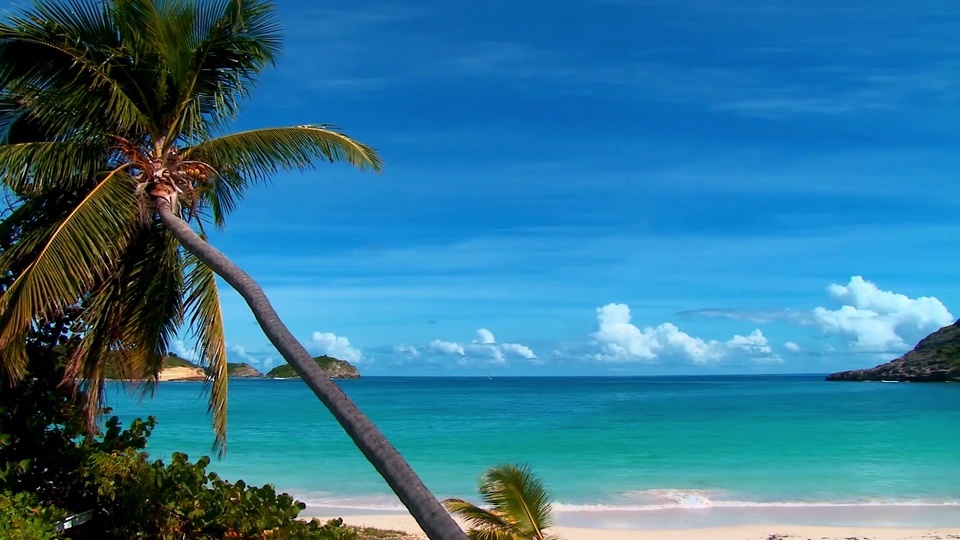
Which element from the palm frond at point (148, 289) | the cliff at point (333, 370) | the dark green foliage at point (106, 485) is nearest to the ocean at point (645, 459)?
the palm frond at point (148, 289)

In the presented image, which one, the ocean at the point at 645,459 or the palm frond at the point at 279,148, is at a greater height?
the palm frond at the point at 279,148

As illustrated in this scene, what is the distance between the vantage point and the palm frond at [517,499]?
7.41 meters

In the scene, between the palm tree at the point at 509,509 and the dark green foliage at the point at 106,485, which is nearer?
the dark green foliage at the point at 106,485

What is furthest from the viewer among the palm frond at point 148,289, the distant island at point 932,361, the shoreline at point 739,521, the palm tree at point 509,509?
the distant island at point 932,361

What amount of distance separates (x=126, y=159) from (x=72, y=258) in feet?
4.98

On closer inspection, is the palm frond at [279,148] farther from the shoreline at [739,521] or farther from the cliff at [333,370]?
the cliff at [333,370]

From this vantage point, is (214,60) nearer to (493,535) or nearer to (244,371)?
(493,535)

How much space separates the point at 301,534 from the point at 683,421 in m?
38.2

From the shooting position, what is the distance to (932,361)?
314 ft

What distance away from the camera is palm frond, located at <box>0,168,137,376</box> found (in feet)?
21.1

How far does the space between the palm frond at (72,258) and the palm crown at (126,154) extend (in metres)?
0.01

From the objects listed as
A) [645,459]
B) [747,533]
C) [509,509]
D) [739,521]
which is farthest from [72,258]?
[645,459]

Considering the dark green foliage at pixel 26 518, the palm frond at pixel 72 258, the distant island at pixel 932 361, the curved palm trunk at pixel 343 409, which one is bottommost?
the dark green foliage at pixel 26 518

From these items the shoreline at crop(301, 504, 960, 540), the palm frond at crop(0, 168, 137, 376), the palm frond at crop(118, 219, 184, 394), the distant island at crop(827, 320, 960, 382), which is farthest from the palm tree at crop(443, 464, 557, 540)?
the distant island at crop(827, 320, 960, 382)
